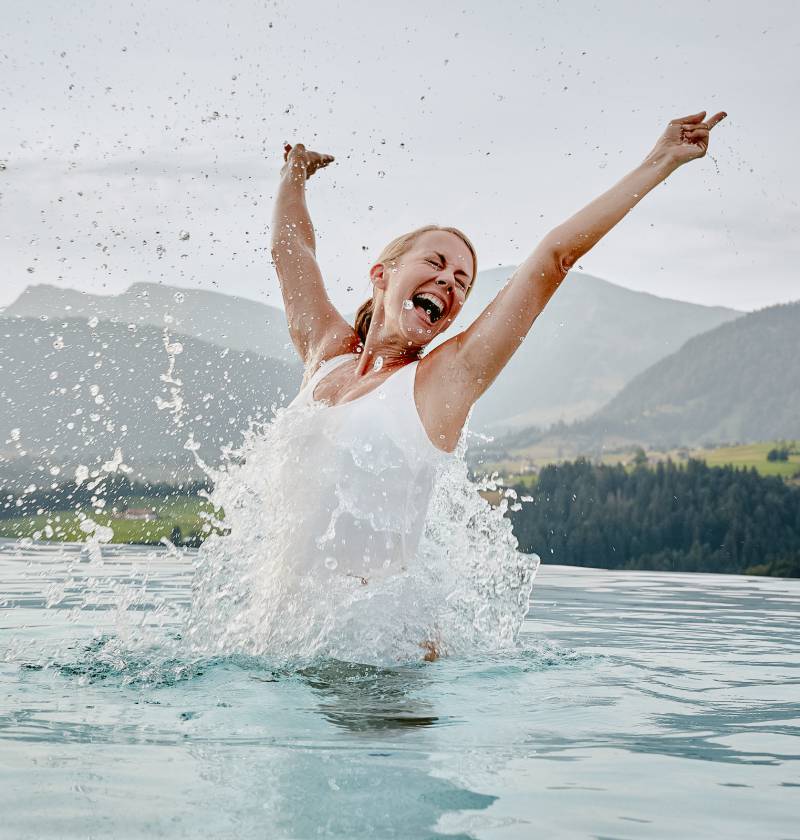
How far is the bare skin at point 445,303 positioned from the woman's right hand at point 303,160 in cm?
41

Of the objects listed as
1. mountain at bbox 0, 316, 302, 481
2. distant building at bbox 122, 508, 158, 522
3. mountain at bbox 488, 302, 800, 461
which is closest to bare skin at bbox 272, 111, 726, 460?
mountain at bbox 0, 316, 302, 481

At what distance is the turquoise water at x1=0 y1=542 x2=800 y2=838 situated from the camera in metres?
2.37

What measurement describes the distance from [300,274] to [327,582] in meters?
1.77

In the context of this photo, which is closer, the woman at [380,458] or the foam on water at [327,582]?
the woman at [380,458]

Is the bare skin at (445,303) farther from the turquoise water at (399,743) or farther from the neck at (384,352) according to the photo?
the turquoise water at (399,743)

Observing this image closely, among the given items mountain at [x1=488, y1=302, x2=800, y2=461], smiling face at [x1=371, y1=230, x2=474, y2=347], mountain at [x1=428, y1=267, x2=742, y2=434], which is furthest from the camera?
mountain at [x1=428, y1=267, x2=742, y2=434]

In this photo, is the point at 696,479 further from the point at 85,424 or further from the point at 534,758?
the point at 534,758

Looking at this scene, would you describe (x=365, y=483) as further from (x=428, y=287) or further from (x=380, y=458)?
(x=428, y=287)

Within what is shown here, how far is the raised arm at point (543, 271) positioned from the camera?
401 cm

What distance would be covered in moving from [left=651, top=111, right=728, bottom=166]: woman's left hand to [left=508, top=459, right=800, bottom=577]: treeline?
32.0 meters

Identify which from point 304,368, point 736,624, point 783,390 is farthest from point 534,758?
point 783,390

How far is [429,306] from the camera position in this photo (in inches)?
178

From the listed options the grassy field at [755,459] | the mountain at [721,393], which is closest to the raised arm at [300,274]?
the grassy field at [755,459]

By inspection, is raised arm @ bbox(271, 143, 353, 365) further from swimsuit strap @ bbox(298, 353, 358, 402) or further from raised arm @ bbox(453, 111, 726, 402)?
raised arm @ bbox(453, 111, 726, 402)
